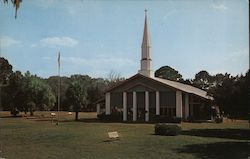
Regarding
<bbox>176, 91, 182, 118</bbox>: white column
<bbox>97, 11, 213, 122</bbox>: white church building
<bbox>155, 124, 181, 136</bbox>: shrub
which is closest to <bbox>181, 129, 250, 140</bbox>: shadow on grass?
<bbox>155, 124, 181, 136</bbox>: shrub

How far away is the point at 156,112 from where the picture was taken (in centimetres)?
5609

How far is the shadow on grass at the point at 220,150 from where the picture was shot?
2120 cm

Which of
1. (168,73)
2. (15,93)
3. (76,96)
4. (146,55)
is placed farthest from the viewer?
(168,73)

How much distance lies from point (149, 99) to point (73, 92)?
11.3m

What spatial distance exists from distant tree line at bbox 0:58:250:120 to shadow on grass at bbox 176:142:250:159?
209 inches

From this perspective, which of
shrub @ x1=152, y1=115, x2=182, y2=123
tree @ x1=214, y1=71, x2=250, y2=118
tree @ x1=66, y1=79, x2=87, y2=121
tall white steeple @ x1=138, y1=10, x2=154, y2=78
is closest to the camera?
tree @ x1=214, y1=71, x2=250, y2=118

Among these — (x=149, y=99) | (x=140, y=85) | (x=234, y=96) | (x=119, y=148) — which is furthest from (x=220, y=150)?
(x=140, y=85)

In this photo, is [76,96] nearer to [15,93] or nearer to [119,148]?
[15,93]

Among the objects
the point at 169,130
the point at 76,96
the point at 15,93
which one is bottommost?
the point at 169,130

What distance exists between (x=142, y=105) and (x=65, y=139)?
29.5m

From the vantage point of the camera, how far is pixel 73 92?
2357 inches

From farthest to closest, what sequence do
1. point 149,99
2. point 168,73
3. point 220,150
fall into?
point 168,73 < point 149,99 < point 220,150

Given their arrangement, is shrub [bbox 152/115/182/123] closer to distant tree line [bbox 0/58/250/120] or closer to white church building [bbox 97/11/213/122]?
white church building [bbox 97/11/213/122]

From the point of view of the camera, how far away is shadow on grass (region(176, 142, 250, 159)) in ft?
69.6
